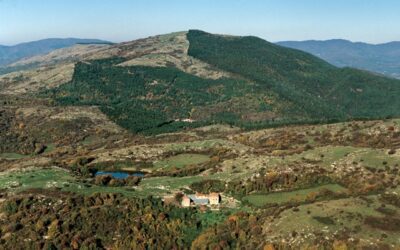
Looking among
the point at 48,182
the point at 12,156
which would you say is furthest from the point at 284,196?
the point at 12,156

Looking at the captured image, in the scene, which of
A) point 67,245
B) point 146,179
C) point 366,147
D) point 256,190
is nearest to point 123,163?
point 146,179

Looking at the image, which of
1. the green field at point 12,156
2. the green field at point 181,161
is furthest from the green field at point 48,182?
the green field at point 12,156

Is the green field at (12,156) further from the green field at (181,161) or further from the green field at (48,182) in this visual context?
→ the green field at (181,161)

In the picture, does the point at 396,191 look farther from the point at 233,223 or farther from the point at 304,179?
the point at 233,223

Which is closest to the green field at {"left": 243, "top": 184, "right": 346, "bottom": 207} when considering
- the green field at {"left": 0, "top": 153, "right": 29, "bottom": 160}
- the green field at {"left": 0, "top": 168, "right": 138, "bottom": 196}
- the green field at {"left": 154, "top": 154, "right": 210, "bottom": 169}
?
the green field at {"left": 0, "top": 168, "right": 138, "bottom": 196}

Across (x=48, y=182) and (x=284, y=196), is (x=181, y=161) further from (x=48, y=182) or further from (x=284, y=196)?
(x=284, y=196)
